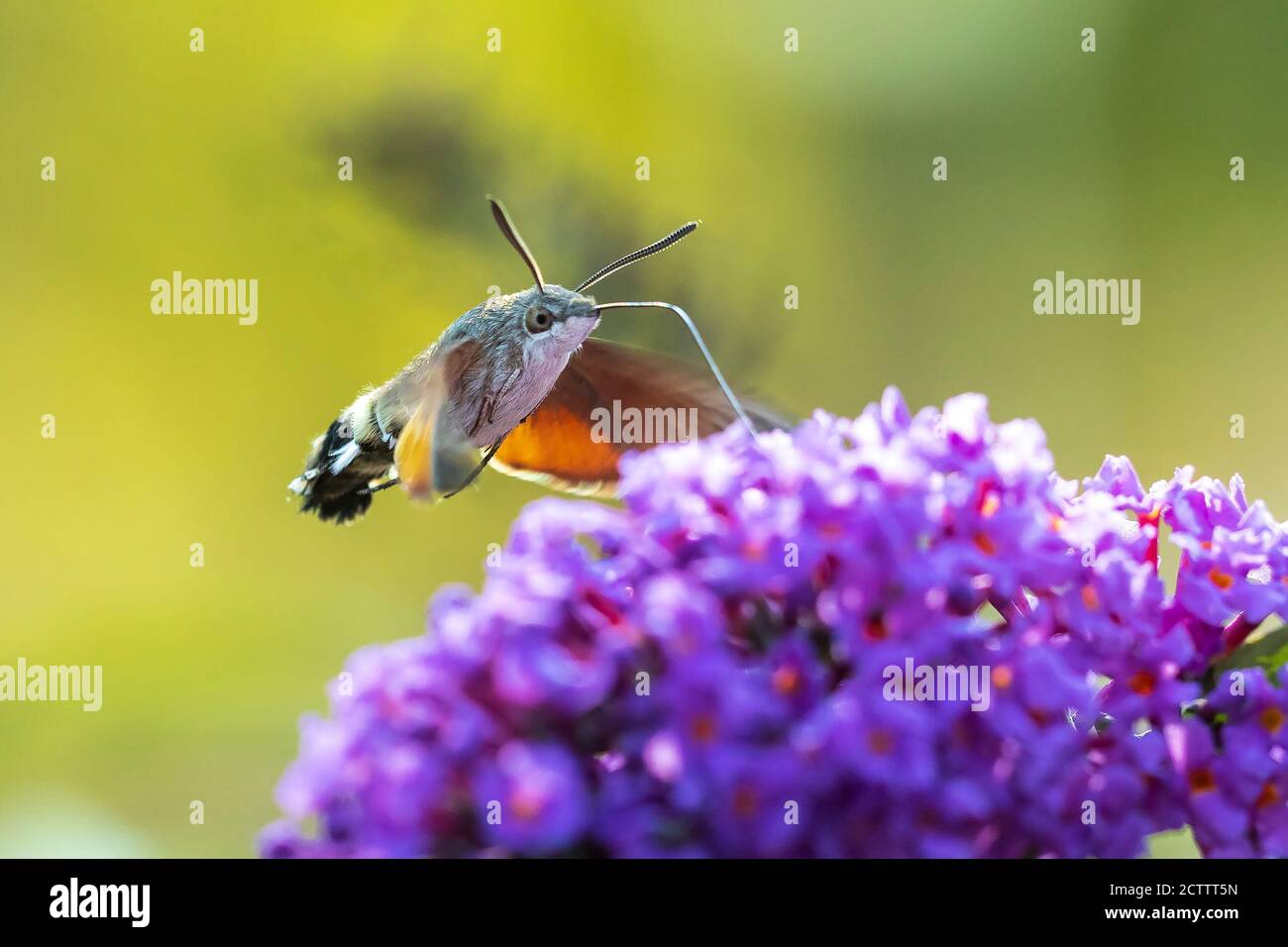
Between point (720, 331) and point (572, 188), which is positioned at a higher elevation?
point (572, 188)

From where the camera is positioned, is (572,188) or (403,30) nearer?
(572,188)

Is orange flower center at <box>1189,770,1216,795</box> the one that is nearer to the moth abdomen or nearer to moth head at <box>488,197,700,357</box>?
moth head at <box>488,197,700,357</box>

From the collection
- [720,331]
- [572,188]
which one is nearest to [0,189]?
[572,188]

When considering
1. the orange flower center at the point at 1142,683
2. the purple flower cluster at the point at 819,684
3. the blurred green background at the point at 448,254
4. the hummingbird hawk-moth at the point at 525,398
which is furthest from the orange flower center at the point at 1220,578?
the blurred green background at the point at 448,254

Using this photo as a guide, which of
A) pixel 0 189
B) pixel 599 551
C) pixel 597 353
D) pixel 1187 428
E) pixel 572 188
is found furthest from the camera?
pixel 1187 428

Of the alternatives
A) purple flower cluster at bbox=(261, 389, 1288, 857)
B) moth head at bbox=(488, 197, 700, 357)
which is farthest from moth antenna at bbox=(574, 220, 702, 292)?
purple flower cluster at bbox=(261, 389, 1288, 857)

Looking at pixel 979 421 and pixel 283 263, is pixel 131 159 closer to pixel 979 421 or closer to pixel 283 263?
pixel 283 263

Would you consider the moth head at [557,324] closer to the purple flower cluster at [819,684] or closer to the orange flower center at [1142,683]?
the purple flower cluster at [819,684]

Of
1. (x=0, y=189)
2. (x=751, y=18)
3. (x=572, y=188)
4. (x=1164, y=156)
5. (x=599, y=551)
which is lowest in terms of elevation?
(x=599, y=551)

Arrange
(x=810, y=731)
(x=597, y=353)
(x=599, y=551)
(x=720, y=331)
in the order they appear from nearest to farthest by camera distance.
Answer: (x=810, y=731)
(x=599, y=551)
(x=597, y=353)
(x=720, y=331)

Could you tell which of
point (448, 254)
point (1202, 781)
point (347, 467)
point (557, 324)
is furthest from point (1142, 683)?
point (448, 254)
